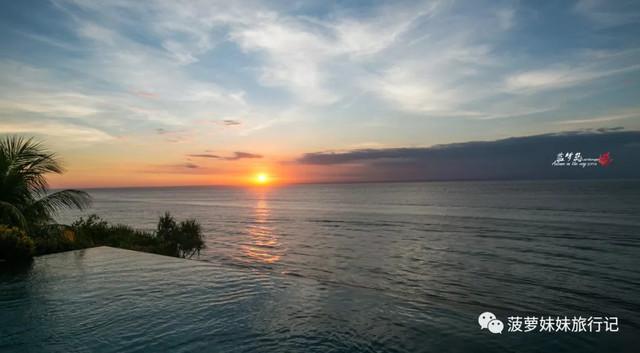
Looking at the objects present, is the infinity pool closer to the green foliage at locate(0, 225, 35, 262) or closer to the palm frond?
the green foliage at locate(0, 225, 35, 262)

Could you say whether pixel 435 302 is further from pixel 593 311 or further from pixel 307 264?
pixel 307 264

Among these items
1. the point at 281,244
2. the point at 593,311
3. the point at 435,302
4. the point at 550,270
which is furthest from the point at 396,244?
the point at 435,302

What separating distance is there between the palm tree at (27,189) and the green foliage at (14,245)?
38 cm

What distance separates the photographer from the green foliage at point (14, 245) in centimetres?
1070

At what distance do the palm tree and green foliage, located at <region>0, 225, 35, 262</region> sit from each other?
376 mm

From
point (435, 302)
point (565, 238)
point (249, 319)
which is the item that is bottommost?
point (565, 238)

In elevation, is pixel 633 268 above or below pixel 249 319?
below

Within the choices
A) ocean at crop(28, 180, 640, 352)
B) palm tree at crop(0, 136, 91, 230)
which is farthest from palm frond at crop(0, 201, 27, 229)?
ocean at crop(28, 180, 640, 352)

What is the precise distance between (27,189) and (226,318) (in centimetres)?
1061

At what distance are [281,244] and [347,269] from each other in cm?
1214

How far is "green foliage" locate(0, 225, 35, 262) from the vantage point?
35.1ft

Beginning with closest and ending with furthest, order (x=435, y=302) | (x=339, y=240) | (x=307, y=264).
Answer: (x=435, y=302) → (x=307, y=264) → (x=339, y=240)

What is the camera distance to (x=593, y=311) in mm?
12922

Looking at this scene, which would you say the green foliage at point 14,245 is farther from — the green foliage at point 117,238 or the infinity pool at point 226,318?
the infinity pool at point 226,318
